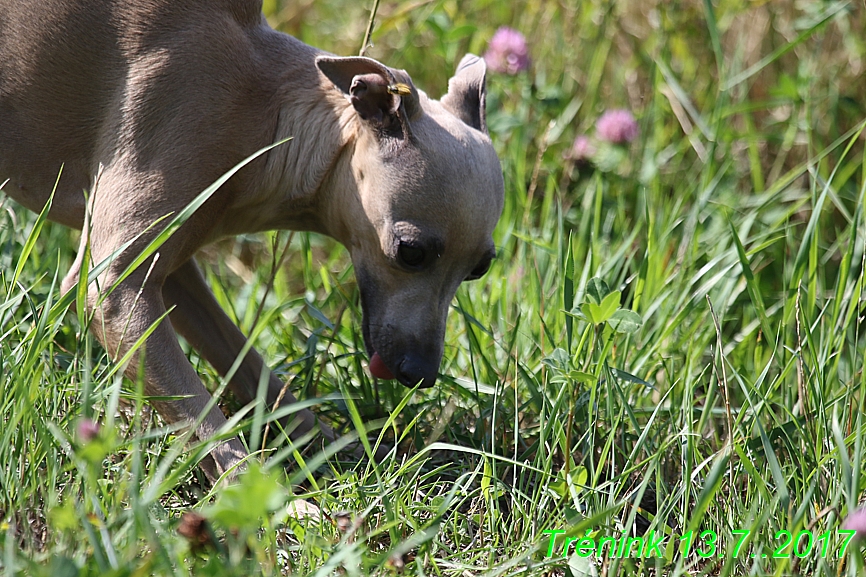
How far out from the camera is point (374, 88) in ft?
8.16

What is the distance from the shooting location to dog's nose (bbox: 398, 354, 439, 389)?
2.54 m

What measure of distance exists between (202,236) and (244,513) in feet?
4.46

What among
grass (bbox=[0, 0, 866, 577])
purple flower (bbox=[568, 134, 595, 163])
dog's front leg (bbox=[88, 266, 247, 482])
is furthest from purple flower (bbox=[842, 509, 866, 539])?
purple flower (bbox=[568, 134, 595, 163])

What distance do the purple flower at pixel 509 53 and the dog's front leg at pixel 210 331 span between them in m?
1.88

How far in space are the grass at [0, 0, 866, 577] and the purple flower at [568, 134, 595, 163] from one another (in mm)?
51

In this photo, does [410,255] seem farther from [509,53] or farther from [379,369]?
[509,53]

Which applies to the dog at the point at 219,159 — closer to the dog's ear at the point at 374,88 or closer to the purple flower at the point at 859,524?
the dog's ear at the point at 374,88

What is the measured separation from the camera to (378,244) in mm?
2580

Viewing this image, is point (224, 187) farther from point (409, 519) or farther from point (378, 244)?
point (409, 519)

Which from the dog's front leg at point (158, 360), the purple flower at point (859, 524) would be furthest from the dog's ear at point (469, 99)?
the purple flower at point (859, 524)

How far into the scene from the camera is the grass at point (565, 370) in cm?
186

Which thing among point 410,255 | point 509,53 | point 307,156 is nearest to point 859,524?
point 410,255

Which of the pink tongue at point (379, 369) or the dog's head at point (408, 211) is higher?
the dog's head at point (408, 211)

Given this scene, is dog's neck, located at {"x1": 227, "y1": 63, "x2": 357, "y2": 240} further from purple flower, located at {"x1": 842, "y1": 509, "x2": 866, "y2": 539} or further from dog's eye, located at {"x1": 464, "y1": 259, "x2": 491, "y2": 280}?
purple flower, located at {"x1": 842, "y1": 509, "x2": 866, "y2": 539}
